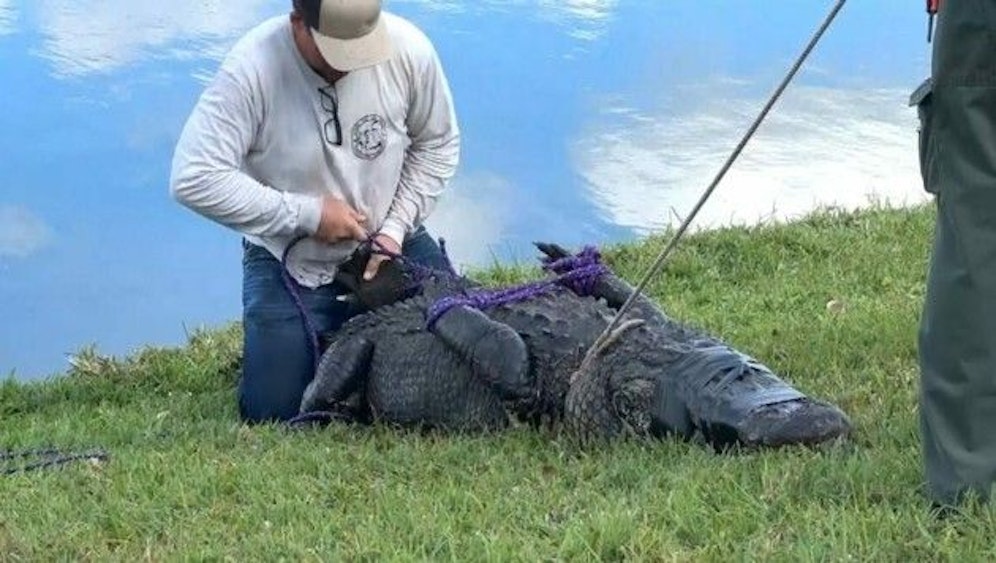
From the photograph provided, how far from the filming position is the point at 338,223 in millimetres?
→ 4824

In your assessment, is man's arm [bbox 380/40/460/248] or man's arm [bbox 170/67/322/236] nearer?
man's arm [bbox 170/67/322/236]

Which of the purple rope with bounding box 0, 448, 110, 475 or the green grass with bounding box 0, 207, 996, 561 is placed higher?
the green grass with bounding box 0, 207, 996, 561

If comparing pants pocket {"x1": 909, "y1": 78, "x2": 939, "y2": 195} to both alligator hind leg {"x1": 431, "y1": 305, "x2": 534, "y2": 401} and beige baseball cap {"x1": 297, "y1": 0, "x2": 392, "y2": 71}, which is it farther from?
beige baseball cap {"x1": 297, "y1": 0, "x2": 392, "y2": 71}

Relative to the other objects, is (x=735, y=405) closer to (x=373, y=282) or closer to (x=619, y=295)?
(x=619, y=295)

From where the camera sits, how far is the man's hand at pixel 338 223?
4.81 m

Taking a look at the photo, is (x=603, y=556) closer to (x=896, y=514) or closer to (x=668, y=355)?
(x=896, y=514)

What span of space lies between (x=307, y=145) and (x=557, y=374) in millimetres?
1186

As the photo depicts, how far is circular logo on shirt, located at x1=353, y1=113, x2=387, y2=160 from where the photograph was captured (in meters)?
4.94

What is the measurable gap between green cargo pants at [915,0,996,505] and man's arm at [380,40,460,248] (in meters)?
2.49

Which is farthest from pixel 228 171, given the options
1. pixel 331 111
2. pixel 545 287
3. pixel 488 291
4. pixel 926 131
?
pixel 926 131

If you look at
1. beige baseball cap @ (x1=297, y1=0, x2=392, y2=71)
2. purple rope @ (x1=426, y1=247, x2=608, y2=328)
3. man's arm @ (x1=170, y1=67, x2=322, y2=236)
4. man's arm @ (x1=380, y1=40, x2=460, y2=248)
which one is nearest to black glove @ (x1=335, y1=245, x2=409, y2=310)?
man's arm @ (x1=380, y1=40, x2=460, y2=248)

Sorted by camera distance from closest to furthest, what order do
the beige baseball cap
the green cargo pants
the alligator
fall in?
the green cargo pants < the alligator < the beige baseball cap

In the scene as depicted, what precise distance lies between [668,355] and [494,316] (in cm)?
67

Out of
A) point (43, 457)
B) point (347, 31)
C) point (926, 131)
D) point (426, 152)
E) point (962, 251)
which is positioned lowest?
point (43, 457)
